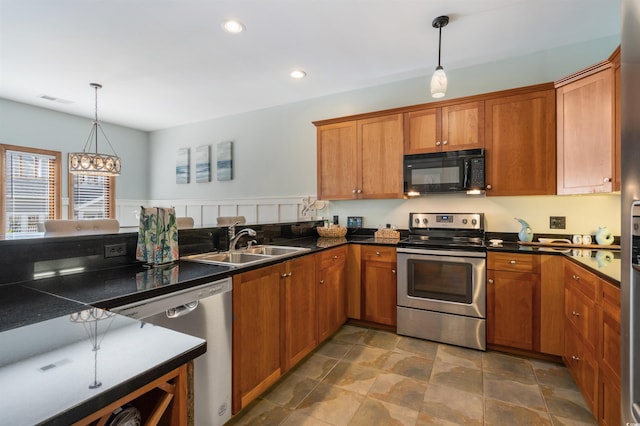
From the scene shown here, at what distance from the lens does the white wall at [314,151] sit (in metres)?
2.70

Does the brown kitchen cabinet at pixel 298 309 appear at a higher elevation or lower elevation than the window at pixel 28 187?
lower

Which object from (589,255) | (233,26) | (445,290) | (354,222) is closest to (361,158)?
(354,222)

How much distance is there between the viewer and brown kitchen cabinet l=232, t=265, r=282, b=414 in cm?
170

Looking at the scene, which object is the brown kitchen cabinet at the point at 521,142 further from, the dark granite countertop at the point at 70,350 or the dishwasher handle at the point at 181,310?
the dark granite countertop at the point at 70,350

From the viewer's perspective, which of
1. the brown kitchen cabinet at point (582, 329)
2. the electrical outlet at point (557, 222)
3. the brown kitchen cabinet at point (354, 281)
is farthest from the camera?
the brown kitchen cabinet at point (354, 281)

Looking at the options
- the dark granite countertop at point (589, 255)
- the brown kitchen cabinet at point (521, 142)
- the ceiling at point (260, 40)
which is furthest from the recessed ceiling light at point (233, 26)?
the dark granite countertop at point (589, 255)

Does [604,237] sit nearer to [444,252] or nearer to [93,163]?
[444,252]

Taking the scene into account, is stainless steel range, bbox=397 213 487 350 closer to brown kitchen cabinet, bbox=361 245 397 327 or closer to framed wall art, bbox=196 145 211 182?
brown kitchen cabinet, bbox=361 245 397 327

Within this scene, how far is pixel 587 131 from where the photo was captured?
2.25m

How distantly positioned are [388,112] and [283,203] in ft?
6.27

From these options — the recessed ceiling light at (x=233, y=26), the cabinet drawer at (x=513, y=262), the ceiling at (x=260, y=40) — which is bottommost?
the cabinet drawer at (x=513, y=262)

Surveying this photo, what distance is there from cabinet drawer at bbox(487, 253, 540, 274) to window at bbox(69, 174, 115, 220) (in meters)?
5.78

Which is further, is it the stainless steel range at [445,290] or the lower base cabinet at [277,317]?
the stainless steel range at [445,290]

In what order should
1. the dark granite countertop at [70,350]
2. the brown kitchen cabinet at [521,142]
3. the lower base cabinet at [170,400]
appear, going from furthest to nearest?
the brown kitchen cabinet at [521,142] → the lower base cabinet at [170,400] → the dark granite countertop at [70,350]
